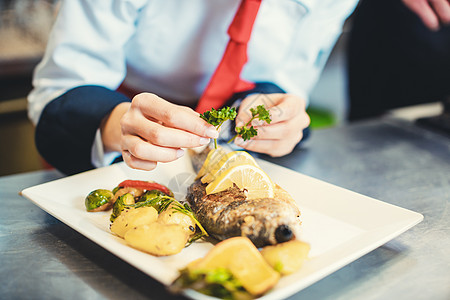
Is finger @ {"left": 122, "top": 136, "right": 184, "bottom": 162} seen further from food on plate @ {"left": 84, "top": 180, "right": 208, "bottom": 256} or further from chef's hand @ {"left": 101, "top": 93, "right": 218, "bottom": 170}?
food on plate @ {"left": 84, "top": 180, "right": 208, "bottom": 256}

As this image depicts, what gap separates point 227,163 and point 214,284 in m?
0.50

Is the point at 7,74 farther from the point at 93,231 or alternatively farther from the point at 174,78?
the point at 93,231

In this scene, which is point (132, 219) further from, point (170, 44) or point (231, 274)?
point (170, 44)

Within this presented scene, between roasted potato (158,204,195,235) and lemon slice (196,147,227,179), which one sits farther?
lemon slice (196,147,227,179)

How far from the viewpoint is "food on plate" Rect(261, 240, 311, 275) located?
3.13 ft

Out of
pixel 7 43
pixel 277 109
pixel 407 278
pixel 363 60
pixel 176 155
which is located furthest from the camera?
pixel 7 43


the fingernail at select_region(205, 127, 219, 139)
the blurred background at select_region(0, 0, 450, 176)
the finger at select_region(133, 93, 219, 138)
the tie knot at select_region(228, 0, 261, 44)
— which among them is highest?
the tie knot at select_region(228, 0, 261, 44)

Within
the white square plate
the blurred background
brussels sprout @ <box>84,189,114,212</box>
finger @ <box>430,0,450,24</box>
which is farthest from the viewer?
the blurred background

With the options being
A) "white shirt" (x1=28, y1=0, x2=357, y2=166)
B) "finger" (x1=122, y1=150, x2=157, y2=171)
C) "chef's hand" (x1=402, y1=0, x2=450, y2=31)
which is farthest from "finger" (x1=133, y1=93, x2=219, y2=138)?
"chef's hand" (x1=402, y1=0, x2=450, y2=31)

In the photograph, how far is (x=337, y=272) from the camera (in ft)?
3.57

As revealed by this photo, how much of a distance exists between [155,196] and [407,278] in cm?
73

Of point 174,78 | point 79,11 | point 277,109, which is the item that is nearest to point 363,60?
point 174,78

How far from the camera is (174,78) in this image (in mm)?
1969

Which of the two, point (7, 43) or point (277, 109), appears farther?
point (7, 43)
